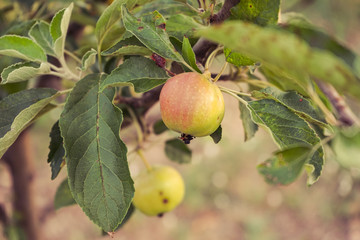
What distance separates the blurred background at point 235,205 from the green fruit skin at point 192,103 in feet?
6.80

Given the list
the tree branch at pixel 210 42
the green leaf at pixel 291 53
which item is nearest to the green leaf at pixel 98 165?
the tree branch at pixel 210 42

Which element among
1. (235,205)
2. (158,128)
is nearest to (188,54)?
(158,128)

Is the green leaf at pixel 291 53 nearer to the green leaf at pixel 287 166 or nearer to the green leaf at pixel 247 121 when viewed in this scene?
the green leaf at pixel 287 166

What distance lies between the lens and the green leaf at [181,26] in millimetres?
599

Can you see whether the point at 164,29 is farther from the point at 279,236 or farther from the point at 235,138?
the point at 235,138

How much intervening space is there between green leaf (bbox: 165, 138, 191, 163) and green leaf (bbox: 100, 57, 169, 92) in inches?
18.8

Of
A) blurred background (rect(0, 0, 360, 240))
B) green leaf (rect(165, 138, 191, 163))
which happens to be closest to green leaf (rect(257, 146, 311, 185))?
green leaf (rect(165, 138, 191, 163))

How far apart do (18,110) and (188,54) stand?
0.32m

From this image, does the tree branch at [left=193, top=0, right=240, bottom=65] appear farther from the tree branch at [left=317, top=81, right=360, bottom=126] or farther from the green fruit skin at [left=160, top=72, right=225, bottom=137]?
the tree branch at [left=317, top=81, right=360, bottom=126]

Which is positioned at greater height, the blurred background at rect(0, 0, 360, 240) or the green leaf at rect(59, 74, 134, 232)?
the green leaf at rect(59, 74, 134, 232)

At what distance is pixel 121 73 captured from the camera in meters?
0.56

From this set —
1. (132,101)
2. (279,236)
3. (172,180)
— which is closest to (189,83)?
(132,101)

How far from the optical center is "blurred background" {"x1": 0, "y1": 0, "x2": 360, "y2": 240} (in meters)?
2.79

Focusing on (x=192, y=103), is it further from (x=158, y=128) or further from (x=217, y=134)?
(x=158, y=128)
